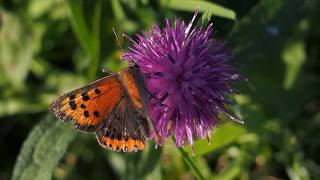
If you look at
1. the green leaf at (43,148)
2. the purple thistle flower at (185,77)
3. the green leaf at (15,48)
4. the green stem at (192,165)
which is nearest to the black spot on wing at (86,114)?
the purple thistle flower at (185,77)

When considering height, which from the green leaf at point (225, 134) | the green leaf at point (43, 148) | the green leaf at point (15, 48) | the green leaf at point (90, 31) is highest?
the green leaf at point (90, 31)

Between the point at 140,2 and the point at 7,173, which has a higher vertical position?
the point at 140,2

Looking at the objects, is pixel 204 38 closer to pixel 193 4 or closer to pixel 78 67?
pixel 193 4

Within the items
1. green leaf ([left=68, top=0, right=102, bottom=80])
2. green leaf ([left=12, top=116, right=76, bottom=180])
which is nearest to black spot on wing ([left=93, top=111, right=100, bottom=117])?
green leaf ([left=12, top=116, right=76, bottom=180])

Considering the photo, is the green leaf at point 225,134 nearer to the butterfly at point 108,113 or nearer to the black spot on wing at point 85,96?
the butterfly at point 108,113

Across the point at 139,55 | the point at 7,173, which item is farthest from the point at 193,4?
the point at 7,173

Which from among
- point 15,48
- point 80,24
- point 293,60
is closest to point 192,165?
point 80,24

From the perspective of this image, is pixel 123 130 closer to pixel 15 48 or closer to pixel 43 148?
pixel 43 148
